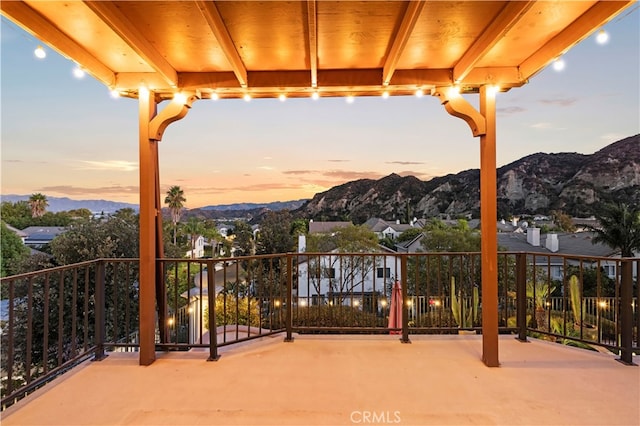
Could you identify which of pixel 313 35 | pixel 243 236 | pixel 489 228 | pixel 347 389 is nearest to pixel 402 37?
pixel 313 35

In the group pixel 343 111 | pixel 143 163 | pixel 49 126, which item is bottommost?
pixel 143 163

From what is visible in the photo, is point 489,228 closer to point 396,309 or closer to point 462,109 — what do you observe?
point 462,109

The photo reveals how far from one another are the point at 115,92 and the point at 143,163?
0.71 meters

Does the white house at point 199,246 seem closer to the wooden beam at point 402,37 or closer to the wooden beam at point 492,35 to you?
the wooden beam at point 402,37

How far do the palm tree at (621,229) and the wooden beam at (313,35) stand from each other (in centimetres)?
2056

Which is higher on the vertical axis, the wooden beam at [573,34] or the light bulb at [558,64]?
the wooden beam at [573,34]

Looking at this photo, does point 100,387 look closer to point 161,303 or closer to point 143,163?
point 161,303

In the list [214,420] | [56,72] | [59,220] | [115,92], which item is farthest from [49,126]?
[214,420]

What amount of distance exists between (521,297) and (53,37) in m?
4.42

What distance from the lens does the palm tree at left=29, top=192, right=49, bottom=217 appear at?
637 inches

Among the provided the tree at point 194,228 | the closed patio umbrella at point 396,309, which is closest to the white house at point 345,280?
the closed patio umbrella at point 396,309

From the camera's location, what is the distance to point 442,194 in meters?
25.9

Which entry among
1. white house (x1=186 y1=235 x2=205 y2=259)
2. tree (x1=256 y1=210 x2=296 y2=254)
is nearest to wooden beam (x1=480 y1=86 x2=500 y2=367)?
tree (x1=256 y1=210 x2=296 y2=254)

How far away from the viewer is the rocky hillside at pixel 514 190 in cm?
2250
